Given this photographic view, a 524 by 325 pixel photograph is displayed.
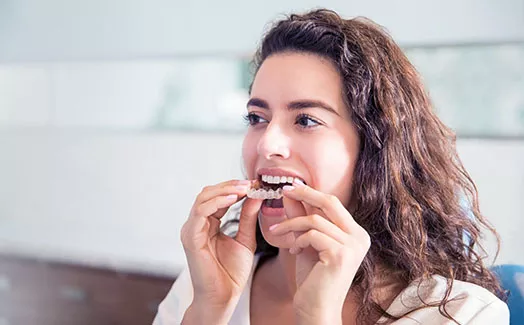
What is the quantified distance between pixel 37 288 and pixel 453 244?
2381 mm

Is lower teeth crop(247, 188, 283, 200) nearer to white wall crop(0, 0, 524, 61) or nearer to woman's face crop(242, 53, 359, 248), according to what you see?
woman's face crop(242, 53, 359, 248)

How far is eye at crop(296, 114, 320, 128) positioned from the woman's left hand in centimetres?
17

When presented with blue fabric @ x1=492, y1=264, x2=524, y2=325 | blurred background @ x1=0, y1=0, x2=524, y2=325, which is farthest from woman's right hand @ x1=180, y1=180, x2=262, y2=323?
blurred background @ x1=0, y1=0, x2=524, y2=325

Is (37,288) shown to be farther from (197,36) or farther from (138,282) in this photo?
(197,36)

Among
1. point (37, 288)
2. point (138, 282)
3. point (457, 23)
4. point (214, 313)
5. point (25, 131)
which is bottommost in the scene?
point (37, 288)

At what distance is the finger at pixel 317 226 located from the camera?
2.96 feet

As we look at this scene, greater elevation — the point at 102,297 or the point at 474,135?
the point at 474,135

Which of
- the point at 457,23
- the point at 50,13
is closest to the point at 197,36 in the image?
the point at 50,13

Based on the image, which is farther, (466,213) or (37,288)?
(37,288)

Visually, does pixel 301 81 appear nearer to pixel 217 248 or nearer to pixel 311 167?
pixel 311 167

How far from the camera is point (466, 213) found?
4.00ft

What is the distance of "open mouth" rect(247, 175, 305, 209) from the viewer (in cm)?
105

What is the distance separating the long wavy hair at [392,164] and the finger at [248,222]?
0.73ft

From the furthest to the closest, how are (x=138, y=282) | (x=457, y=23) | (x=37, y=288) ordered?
(x=37, y=288)
(x=138, y=282)
(x=457, y=23)
